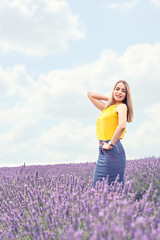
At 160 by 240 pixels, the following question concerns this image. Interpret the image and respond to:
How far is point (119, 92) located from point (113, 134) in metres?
0.52

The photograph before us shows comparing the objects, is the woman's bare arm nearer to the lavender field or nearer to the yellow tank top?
the yellow tank top

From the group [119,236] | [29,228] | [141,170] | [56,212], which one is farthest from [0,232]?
[141,170]

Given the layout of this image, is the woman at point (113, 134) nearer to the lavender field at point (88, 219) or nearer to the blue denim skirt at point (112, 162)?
the blue denim skirt at point (112, 162)

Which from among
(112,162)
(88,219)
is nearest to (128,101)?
(112,162)

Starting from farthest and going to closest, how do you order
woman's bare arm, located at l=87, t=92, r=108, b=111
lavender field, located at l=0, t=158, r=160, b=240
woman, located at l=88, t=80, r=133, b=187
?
woman's bare arm, located at l=87, t=92, r=108, b=111 → woman, located at l=88, t=80, r=133, b=187 → lavender field, located at l=0, t=158, r=160, b=240

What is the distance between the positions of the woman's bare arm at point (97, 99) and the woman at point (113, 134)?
39 centimetres

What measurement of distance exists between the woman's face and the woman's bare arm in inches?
17.8

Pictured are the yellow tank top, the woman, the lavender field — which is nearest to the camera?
the lavender field

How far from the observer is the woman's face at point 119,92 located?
3707 mm

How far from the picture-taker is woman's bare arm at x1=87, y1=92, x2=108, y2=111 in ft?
13.7

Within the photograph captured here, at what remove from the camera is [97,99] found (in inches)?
167

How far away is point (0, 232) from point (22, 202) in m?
0.64

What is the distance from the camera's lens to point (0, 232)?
9.03ft

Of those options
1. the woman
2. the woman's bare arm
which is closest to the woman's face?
the woman
